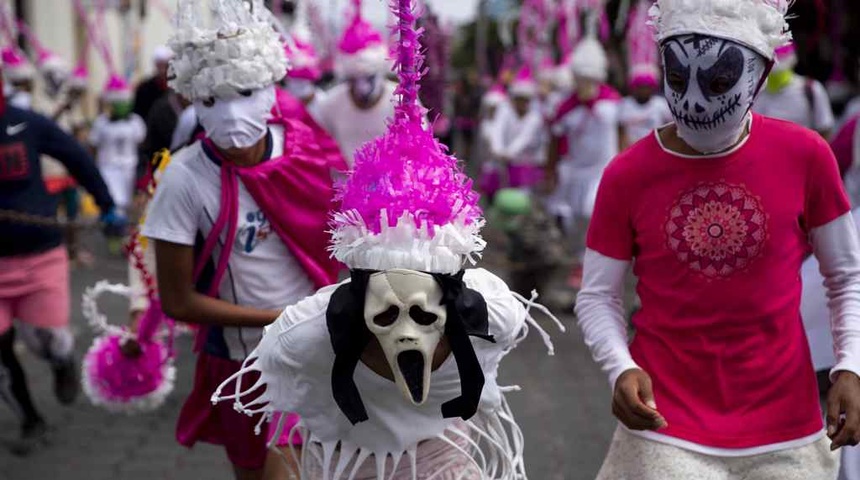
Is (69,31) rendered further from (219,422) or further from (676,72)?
(676,72)

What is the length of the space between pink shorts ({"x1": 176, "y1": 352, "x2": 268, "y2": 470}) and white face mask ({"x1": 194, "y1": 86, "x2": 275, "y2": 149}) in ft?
2.36

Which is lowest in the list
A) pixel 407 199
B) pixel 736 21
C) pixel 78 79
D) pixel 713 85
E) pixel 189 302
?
pixel 78 79

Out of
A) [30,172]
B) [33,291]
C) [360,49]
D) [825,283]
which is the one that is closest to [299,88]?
[360,49]

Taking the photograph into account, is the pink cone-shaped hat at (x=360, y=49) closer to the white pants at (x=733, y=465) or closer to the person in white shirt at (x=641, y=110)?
the person in white shirt at (x=641, y=110)

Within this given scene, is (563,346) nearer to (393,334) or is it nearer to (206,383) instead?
(206,383)

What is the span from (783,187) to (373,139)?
3.34ft

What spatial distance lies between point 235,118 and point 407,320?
1442 millimetres

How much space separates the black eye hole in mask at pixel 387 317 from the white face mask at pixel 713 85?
954 millimetres

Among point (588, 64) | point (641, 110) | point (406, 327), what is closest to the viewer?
point (406, 327)

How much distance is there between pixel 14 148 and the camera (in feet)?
19.2

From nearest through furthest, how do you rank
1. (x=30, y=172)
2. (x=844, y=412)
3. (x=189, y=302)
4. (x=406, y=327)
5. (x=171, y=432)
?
(x=406, y=327) < (x=844, y=412) < (x=189, y=302) < (x=30, y=172) < (x=171, y=432)

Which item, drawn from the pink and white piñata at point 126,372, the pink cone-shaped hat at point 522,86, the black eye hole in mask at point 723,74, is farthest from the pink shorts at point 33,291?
the pink cone-shaped hat at point 522,86

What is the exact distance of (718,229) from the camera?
9.78 feet

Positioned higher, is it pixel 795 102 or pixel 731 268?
pixel 731 268
